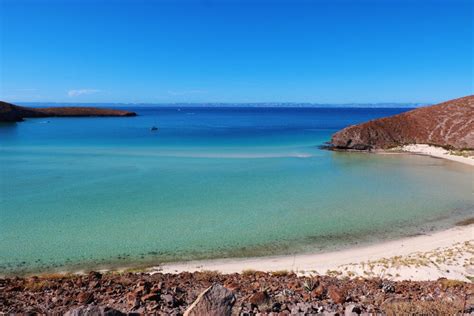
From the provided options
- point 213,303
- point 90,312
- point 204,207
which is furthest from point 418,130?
point 90,312

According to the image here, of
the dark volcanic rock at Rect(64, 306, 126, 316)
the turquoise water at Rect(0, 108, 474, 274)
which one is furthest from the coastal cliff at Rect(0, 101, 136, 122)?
the dark volcanic rock at Rect(64, 306, 126, 316)

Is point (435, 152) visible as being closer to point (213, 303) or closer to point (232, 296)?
point (232, 296)

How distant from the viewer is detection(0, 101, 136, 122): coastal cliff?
104 metres

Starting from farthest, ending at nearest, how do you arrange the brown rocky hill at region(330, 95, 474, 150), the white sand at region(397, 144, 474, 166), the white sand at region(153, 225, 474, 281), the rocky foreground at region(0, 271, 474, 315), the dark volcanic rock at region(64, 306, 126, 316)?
1. the brown rocky hill at region(330, 95, 474, 150)
2. the white sand at region(397, 144, 474, 166)
3. the white sand at region(153, 225, 474, 281)
4. the rocky foreground at region(0, 271, 474, 315)
5. the dark volcanic rock at region(64, 306, 126, 316)

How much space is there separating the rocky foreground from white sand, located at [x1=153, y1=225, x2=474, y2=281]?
76.1 inches

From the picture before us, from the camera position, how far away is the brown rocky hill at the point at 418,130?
4662 centimetres

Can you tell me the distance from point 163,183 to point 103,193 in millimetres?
4487

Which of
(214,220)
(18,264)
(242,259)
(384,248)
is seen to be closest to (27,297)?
(18,264)

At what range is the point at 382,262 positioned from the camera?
12.1 m

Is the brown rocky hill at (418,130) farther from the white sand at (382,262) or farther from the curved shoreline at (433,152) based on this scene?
the white sand at (382,262)

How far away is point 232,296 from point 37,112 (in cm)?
14847

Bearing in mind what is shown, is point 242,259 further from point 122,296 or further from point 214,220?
point 122,296

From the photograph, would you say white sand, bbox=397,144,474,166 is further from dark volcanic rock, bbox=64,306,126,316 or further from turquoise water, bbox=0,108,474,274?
dark volcanic rock, bbox=64,306,126,316

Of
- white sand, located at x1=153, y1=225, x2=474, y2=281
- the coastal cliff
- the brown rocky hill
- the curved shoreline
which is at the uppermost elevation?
the coastal cliff
